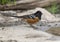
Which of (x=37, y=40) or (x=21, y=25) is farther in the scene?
(x=21, y=25)

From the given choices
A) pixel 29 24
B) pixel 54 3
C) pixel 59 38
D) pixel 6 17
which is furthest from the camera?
pixel 54 3

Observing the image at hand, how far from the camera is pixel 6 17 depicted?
26.9 feet

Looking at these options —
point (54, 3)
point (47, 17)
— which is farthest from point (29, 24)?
point (54, 3)

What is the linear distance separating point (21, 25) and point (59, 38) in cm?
250

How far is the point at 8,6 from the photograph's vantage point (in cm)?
925

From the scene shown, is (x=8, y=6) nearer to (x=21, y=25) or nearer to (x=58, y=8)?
(x=21, y=25)

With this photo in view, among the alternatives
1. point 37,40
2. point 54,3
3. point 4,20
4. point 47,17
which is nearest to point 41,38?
point 37,40

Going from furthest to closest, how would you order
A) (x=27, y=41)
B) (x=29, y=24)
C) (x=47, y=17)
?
(x=47, y=17) → (x=29, y=24) → (x=27, y=41)

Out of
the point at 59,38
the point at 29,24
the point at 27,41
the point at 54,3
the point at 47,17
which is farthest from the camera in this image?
the point at 54,3

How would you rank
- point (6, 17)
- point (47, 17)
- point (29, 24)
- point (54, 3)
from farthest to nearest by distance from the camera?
point (54, 3), point (47, 17), point (6, 17), point (29, 24)

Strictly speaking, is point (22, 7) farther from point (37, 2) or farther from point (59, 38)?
point (59, 38)

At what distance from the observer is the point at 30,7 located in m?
9.61

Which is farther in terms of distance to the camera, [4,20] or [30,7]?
[30,7]

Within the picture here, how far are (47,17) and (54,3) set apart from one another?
1.58m
